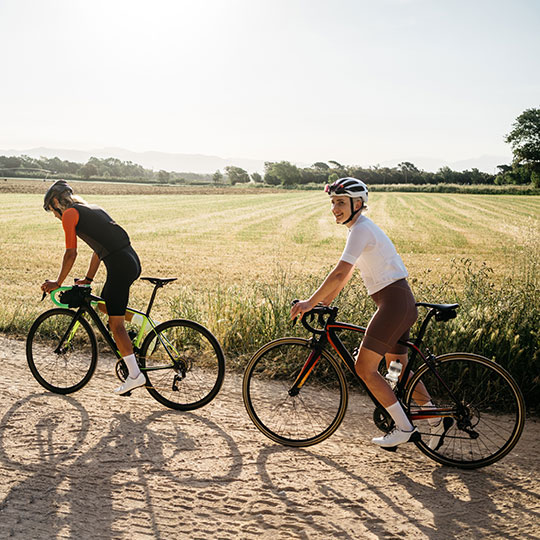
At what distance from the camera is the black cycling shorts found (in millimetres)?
4809

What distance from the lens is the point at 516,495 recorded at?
377 cm

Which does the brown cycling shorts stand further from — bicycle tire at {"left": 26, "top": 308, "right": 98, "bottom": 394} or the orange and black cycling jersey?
bicycle tire at {"left": 26, "top": 308, "right": 98, "bottom": 394}

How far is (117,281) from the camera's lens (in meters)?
4.82

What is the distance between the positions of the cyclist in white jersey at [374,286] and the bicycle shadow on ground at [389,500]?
0.38 m

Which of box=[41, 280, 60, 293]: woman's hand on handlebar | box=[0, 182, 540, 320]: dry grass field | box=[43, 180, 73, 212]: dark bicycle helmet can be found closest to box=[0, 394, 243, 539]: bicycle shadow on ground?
box=[41, 280, 60, 293]: woman's hand on handlebar

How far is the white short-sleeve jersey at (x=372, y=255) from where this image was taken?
12.4 ft

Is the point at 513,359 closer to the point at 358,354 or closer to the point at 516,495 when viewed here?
the point at 516,495

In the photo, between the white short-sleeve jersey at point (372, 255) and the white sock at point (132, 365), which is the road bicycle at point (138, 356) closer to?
the white sock at point (132, 365)

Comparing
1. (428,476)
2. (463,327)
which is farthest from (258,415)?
(463,327)

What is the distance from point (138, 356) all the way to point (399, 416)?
96.7 inches

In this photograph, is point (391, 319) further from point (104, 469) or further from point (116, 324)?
point (116, 324)

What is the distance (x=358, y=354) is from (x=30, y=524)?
2.36 metres

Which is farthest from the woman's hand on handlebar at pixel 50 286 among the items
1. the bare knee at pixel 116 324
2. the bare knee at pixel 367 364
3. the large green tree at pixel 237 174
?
the large green tree at pixel 237 174

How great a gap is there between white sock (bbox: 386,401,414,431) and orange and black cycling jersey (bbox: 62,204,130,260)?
271cm
